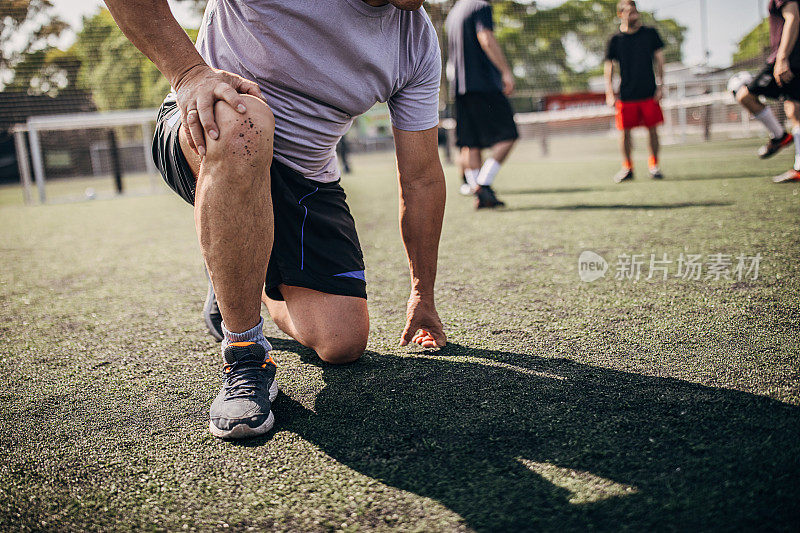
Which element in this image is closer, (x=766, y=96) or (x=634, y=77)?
(x=766, y=96)

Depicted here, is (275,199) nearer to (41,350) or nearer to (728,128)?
(41,350)

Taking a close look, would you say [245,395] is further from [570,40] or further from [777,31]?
[570,40]

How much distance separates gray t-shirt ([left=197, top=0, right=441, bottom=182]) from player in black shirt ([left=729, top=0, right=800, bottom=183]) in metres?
4.37

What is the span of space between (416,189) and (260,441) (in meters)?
1.02

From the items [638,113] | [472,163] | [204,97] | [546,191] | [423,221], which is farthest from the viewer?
[638,113]

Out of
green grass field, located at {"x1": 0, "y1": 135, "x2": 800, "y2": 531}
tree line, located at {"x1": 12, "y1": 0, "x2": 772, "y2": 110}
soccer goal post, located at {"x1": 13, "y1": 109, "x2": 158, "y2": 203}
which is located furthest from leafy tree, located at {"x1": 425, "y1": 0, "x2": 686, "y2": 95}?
green grass field, located at {"x1": 0, "y1": 135, "x2": 800, "y2": 531}

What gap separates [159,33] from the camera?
1.61m

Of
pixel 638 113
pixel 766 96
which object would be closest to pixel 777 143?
pixel 766 96

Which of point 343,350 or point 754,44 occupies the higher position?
point 754,44

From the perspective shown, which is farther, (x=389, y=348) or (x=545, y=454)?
(x=389, y=348)

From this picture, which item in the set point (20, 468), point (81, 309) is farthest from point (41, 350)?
point (20, 468)

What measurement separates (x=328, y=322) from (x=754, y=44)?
20.6m

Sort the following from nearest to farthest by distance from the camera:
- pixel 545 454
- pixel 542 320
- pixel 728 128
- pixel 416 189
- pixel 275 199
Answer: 1. pixel 545 454
2. pixel 275 199
3. pixel 416 189
4. pixel 542 320
5. pixel 728 128

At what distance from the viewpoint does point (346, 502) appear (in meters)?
1.21
